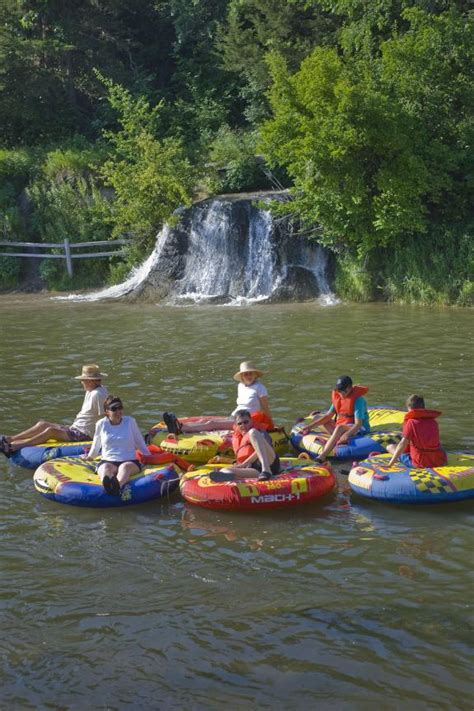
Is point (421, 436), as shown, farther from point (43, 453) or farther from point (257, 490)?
point (43, 453)

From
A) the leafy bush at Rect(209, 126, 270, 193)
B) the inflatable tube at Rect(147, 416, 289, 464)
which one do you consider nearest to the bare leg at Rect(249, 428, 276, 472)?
the inflatable tube at Rect(147, 416, 289, 464)

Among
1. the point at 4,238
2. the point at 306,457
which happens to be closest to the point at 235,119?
the point at 4,238

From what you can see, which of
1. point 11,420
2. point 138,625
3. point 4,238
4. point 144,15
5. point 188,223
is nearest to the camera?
point 138,625

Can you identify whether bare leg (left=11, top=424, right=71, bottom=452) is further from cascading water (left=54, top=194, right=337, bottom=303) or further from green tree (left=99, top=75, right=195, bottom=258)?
green tree (left=99, top=75, right=195, bottom=258)

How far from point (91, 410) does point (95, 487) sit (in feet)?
7.22

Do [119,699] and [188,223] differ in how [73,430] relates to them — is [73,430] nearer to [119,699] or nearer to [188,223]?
[119,699]

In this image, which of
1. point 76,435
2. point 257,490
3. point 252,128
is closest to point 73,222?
point 252,128

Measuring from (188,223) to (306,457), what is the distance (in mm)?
19479

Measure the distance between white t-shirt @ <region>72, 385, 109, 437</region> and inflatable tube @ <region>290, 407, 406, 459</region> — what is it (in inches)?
104

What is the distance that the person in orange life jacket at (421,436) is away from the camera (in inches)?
428

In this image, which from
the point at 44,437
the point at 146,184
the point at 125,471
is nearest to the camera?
the point at 125,471

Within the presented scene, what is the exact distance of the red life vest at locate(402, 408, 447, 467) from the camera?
1087 cm

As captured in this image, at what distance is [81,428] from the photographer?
13.0 meters

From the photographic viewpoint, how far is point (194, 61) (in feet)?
130
